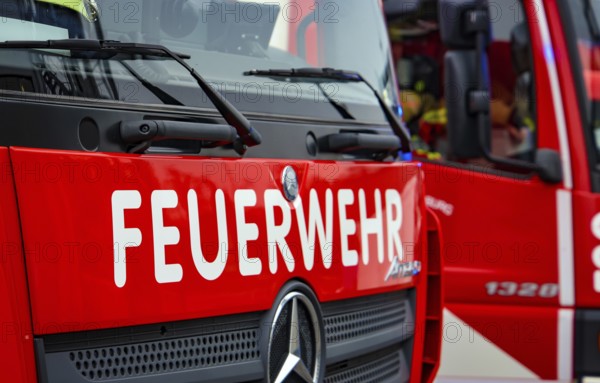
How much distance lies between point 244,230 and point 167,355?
415 mm

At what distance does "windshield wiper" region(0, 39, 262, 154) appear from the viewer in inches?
102

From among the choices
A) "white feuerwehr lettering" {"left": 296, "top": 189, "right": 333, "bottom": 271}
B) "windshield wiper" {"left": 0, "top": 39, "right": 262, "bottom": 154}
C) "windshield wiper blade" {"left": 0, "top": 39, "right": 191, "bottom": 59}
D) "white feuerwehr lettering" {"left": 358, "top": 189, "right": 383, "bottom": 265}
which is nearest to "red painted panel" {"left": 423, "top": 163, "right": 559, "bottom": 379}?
"white feuerwehr lettering" {"left": 358, "top": 189, "right": 383, "bottom": 265}

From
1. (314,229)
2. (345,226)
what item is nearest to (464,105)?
(345,226)

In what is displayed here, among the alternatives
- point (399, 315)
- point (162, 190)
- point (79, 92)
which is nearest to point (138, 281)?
point (162, 190)

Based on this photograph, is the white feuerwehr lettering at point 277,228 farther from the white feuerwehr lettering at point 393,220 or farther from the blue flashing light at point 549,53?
the blue flashing light at point 549,53

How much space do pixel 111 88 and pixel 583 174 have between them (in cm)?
314

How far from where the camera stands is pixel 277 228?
3105 millimetres

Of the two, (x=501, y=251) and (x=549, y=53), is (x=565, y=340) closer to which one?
(x=501, y=251)

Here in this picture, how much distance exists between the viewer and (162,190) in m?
2.73

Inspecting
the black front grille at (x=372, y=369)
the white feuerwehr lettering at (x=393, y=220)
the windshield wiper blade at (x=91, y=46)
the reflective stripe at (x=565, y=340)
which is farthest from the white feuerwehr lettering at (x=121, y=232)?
the reflective stripe at (x=565, y=340)

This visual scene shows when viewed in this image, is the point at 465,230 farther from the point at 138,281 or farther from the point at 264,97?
the point at 138,281

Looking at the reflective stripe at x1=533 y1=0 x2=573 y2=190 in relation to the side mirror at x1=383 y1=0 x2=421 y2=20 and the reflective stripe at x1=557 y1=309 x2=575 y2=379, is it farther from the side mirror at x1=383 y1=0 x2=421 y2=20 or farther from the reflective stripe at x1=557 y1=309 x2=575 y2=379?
the side mirror at x1=383 y1=0 x2=421 y2=20

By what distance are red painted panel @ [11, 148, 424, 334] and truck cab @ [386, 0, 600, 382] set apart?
6.38 feet

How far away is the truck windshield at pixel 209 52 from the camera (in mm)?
2615
